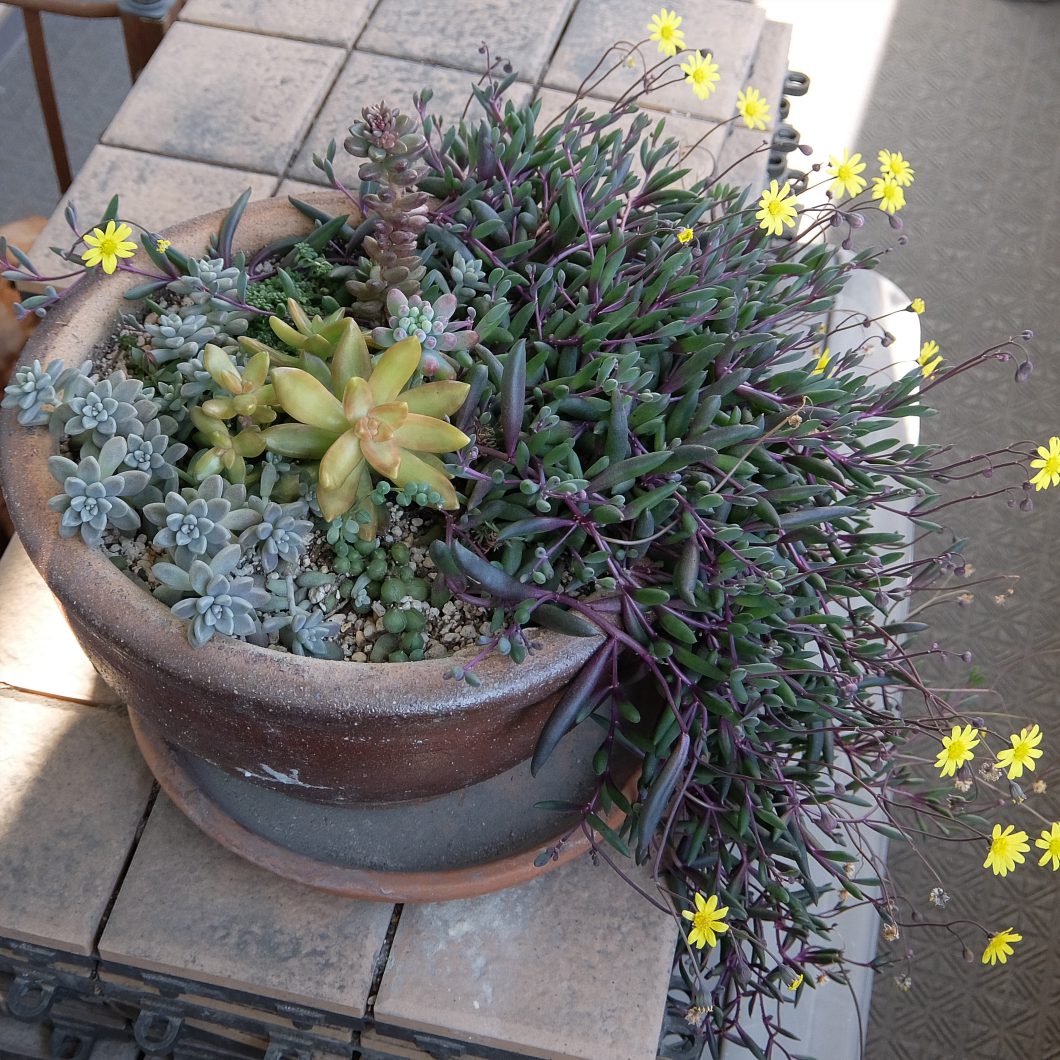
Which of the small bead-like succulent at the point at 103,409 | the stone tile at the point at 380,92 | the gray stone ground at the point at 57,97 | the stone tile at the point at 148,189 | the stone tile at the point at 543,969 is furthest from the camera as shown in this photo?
the gray stone ground at the point at 57,97

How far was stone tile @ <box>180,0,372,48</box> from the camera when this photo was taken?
1829mm

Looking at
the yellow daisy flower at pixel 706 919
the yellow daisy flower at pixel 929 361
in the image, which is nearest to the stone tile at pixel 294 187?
the yellow daisy flower at pixel 929 361

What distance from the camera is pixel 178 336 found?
1086mm

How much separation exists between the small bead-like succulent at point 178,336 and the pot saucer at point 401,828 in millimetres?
408

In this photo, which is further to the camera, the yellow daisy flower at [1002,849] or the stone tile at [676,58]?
the stone tile at [676,58]

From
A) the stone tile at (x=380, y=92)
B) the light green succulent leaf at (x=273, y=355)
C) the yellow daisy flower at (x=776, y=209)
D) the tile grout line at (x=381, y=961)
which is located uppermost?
the yellow daisy flower at (x=776, y=209)

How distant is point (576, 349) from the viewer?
42.7 inches

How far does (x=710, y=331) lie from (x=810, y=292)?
14cm

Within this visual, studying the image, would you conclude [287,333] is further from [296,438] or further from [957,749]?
[957,749]

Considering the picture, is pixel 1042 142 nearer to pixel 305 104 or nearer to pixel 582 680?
pixel 305 104

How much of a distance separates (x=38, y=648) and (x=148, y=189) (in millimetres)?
684

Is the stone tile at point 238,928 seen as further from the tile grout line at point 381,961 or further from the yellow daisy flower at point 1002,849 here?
the yellow daisy flower at point 1002,849

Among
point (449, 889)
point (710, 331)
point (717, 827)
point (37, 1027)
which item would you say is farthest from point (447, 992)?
point (710, 331)

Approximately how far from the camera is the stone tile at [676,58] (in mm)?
1777
